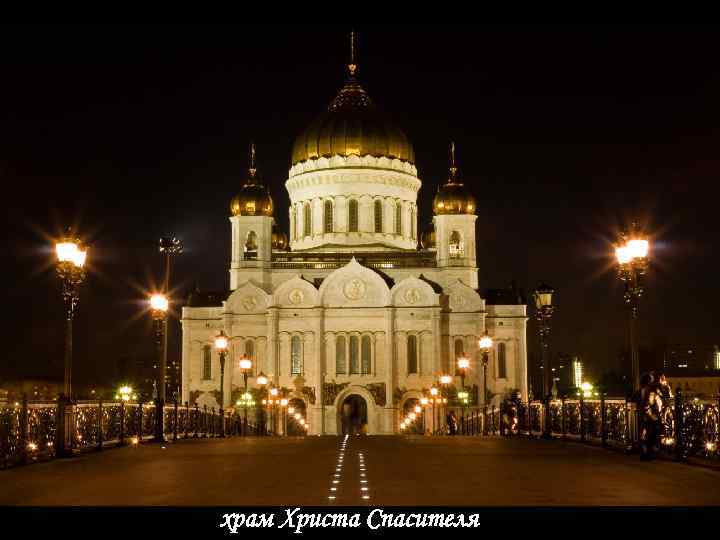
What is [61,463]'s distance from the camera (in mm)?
21109

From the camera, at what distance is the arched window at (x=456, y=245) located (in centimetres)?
8012

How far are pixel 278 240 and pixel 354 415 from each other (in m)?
14.2

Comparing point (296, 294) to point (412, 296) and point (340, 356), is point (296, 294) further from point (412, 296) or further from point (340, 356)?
point (412, 296)

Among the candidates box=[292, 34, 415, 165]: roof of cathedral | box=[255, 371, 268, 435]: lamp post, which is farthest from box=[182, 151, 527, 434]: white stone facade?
box=[292, 34, 415, 165]: roof of cathedral

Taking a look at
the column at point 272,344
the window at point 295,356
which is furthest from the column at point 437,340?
the column at point 272,344

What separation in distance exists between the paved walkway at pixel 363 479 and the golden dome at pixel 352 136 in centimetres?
5992

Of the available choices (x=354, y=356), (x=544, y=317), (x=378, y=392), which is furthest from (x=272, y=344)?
(x=544, y=317)

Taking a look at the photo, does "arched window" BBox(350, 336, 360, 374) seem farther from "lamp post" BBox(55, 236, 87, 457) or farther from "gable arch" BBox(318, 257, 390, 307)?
"lamp post" BBox(55, 236, 87, 457)

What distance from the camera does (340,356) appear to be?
77188mm

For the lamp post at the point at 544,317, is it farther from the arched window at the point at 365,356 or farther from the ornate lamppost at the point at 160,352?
the arched window at the point at 365,356

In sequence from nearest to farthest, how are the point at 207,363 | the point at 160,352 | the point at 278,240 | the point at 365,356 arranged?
1. the point at 160,352
2. the point at 365,356
3. the point at 207,363
4. the point at 278,240
